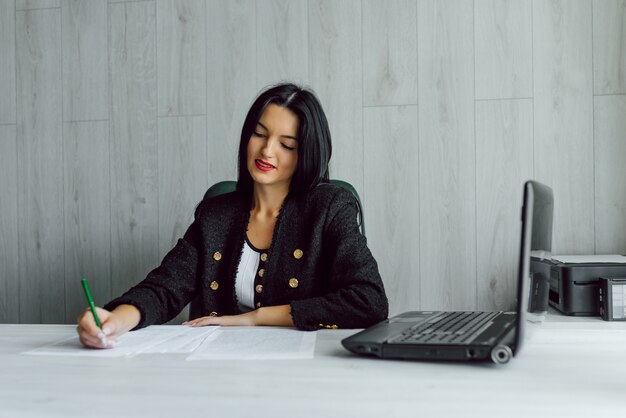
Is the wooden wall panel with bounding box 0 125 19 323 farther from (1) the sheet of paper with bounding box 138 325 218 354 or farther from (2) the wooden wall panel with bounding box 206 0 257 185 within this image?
(1) the sheet of paper with bounding box 138 325 218 354

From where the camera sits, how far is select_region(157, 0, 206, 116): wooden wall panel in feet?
8.07

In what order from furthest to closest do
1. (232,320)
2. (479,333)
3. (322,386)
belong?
1. (232,320)
2. (479,333)
3. (322,386)

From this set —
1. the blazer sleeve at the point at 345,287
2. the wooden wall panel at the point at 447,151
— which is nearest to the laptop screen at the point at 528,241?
the blazer sleeve at the point at 345,287

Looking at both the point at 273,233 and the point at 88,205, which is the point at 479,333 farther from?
the point at 88,205

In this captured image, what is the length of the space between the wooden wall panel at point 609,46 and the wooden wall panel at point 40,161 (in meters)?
2.10

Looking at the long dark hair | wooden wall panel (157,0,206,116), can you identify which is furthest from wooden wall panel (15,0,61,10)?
the long dark hair

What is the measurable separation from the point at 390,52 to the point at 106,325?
1612 mm

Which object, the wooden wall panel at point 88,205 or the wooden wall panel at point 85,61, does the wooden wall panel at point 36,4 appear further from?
the wooden wall panel at point 88,205

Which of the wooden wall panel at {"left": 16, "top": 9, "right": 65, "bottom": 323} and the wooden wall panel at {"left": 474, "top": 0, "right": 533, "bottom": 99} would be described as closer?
the wooden wall panel at {"left": 474, "top": 0, "right": 533, "bottom": 99}

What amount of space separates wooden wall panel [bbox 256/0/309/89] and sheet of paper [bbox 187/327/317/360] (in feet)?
4.57

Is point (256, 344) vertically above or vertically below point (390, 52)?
below

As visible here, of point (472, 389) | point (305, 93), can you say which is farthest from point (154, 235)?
point (472, 389)

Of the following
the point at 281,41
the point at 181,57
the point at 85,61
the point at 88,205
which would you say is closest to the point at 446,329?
the point at 281,41

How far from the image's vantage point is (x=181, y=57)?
8.11ft
